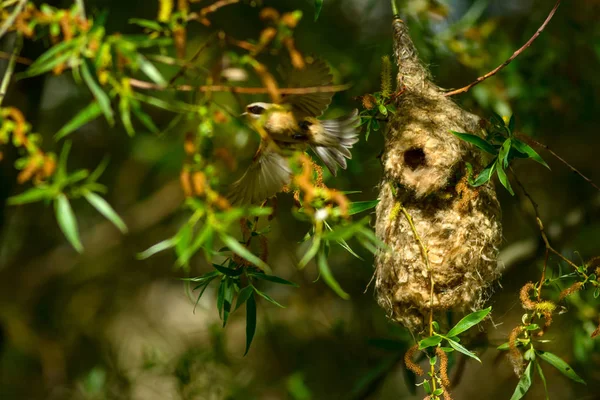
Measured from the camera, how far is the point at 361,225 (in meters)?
1.20

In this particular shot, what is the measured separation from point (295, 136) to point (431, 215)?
1.41ft

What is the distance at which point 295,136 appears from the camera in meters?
1.76

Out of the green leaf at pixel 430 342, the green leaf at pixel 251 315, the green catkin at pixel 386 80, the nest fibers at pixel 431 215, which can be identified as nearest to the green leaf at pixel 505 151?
the nest fibers at pixel 431 215

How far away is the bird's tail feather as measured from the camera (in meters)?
1.83

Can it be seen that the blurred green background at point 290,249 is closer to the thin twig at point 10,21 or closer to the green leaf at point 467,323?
the green leaf at point 467,323

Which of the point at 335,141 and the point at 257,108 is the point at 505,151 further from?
the point at 257,108

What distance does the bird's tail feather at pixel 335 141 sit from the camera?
6.01 ft

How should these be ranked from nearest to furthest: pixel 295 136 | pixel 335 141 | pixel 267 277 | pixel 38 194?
pixel 38 194 < pixel 267 277 < pixel 295 136 < pixel 335 141

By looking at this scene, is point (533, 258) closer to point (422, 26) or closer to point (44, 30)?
point (422, 26)

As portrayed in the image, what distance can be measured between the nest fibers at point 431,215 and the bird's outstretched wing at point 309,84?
208 mm

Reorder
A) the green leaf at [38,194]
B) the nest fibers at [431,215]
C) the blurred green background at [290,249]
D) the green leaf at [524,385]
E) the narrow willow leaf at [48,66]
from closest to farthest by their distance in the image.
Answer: the green leaf at [38,194] → the narrow willow leaf at [48,66] → the green leaf at [524,385] → the nest fibers at [431,215] → the blurred green background at [290,249]

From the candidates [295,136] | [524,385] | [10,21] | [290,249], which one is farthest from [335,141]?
[290,249]

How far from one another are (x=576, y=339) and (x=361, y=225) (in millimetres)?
1766

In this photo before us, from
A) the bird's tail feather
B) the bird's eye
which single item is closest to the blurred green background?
the bird's tail feather
